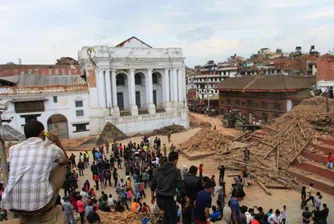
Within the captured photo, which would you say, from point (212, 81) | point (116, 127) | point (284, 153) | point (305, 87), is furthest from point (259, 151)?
point (212, 81)

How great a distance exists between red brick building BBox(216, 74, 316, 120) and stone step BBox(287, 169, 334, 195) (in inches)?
922

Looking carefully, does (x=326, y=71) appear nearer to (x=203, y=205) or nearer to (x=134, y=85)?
(x=134, y=85)

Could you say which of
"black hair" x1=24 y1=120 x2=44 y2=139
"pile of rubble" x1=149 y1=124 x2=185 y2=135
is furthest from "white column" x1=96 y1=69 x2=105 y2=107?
"black hair" x1=24 y1=120 x2=44 y2=139

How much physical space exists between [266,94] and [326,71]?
8441mm

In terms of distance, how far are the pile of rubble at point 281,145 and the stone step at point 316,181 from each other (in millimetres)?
465

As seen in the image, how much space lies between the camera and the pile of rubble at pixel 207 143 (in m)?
25.6

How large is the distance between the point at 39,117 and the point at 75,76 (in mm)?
7464

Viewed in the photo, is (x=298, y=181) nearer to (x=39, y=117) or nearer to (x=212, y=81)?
(x=39, y=117)

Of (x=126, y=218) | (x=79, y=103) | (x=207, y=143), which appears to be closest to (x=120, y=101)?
(x=79, y=103)

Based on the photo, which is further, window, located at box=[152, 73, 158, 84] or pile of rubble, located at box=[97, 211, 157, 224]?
window, located at box=[152, 73, 158, 84]

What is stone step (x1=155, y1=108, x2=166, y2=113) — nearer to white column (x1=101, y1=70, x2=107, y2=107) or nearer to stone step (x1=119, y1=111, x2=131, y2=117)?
stone step (x1=119, y1=111, x2=131, y2=117)

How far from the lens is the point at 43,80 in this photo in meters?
35.9

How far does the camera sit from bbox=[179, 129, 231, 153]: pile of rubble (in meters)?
25.6

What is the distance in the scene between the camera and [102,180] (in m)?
17.5
